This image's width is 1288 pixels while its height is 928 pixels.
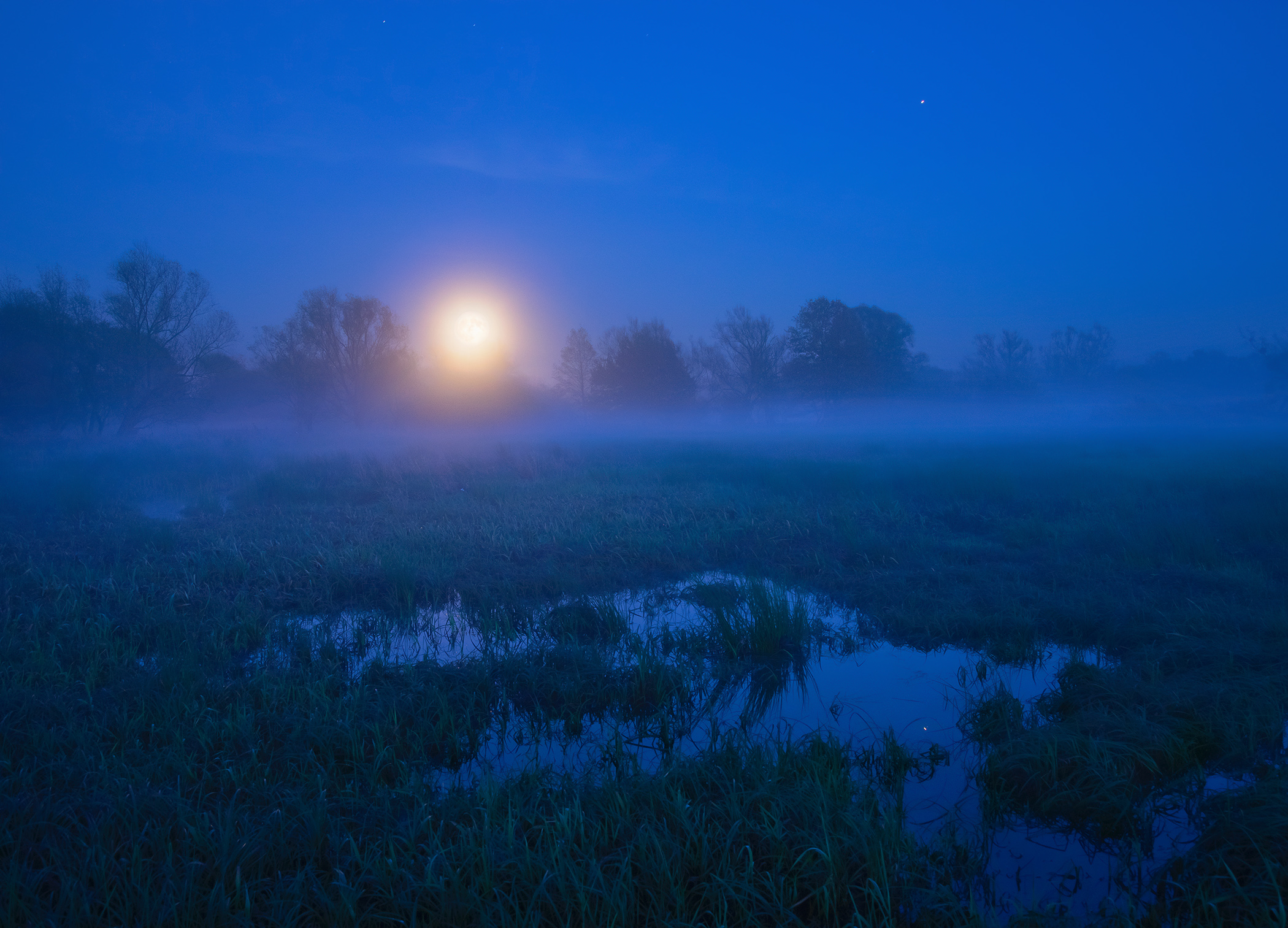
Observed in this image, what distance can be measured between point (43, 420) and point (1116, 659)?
39.2 m

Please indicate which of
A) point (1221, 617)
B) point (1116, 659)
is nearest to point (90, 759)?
point (1116, 659)

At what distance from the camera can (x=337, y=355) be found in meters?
39.7

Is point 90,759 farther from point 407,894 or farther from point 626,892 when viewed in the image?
point 626,892

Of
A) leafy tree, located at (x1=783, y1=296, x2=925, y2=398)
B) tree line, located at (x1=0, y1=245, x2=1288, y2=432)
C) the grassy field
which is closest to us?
the grassy field

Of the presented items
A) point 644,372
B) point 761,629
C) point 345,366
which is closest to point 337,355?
point 345,366

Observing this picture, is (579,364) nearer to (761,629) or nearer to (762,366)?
(762,366)

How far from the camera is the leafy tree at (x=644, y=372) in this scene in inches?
2037

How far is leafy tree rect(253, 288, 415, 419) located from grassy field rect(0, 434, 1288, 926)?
1197 inches

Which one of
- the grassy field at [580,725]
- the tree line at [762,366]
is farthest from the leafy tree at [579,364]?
the grassy field at [580,725]

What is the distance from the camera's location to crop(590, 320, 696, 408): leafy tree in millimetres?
51750

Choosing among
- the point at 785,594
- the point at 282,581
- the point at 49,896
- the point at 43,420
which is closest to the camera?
the point at 49,896

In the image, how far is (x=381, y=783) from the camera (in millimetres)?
3838

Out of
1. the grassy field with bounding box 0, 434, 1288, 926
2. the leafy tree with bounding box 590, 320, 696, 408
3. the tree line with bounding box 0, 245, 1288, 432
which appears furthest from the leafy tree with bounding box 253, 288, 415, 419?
the grassy field with bounding box 0, 434, 1288, 926

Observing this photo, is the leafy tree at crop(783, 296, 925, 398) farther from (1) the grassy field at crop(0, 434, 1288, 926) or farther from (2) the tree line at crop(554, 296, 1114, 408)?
(1) the grassy field at crop(0, 434, 1288, 926)
